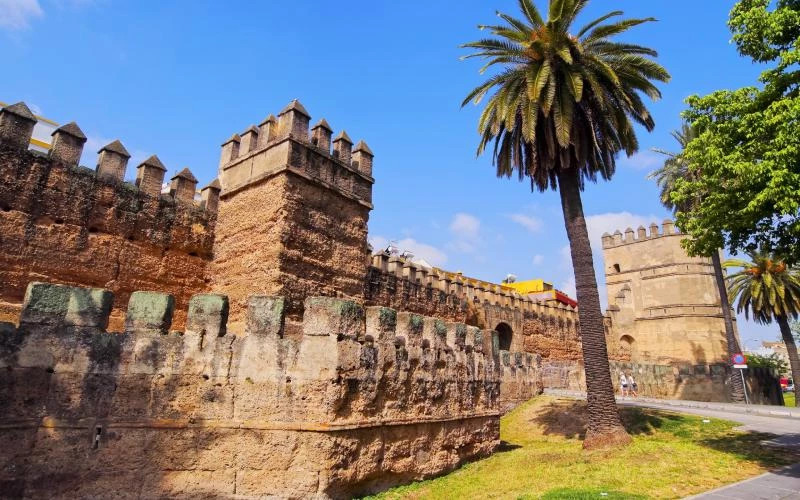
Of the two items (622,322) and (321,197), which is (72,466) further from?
(622,322)

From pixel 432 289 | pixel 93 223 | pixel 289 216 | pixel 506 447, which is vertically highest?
pixel 289 216

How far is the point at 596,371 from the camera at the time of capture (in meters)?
11.5

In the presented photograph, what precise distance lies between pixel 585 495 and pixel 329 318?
4655 mm

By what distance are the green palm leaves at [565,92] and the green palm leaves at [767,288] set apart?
17001mm

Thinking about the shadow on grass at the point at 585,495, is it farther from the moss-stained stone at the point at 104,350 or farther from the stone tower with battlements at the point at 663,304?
the stone tower with battlements at the point at 663,304

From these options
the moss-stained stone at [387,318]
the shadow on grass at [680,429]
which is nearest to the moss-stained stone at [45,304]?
the moss-stained stone at [387,318]

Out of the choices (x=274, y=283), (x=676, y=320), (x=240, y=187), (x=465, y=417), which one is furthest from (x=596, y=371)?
(x=676, y=320)

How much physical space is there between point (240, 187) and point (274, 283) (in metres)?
3.07

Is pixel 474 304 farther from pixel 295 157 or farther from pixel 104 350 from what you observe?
pixel 104 350

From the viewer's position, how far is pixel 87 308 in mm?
6754

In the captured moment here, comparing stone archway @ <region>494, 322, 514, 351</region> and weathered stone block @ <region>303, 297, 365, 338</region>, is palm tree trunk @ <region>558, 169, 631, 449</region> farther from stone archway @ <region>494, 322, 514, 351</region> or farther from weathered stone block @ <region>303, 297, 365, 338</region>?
stone archway @ <region>494, 322, 514, 351</region>

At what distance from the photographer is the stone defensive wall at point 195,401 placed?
6.23m

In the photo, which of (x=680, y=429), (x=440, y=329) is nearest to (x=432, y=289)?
(x=440, y=329)

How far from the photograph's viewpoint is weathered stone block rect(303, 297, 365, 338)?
7.48m
